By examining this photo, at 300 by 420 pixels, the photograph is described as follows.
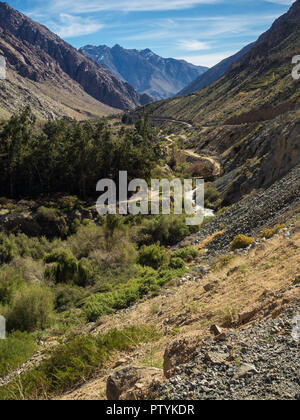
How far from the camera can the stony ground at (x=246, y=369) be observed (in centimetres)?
440

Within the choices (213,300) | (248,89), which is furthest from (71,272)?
(248,89)

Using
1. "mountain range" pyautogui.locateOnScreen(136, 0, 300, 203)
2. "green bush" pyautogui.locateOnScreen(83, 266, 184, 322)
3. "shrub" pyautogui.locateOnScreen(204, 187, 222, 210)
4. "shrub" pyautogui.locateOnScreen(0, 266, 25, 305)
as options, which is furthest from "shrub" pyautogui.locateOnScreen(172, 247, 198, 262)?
"shrub" pyautogui.locateOnScreen(204, 187, 222, 210)

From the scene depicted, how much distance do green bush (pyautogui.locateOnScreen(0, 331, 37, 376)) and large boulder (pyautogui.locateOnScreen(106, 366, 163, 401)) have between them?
5696mm

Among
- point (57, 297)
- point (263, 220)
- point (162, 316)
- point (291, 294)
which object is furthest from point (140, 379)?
point (263, 220)

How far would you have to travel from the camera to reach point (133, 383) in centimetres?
525

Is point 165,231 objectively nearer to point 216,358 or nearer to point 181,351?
point 181,351

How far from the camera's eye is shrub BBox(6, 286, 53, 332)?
1282cm

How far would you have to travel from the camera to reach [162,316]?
10.1 meters

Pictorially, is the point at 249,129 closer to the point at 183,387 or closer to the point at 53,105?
the point at 183,387

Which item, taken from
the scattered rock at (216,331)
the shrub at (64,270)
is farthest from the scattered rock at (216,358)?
the shrub at (64,270)

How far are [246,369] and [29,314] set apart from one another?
34.0 ft

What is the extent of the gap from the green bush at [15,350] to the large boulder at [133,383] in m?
5.70

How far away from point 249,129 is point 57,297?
4559 cm

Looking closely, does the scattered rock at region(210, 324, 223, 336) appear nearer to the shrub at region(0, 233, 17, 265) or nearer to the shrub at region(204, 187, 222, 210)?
the shrub at region(0, 233, 17, 265)
